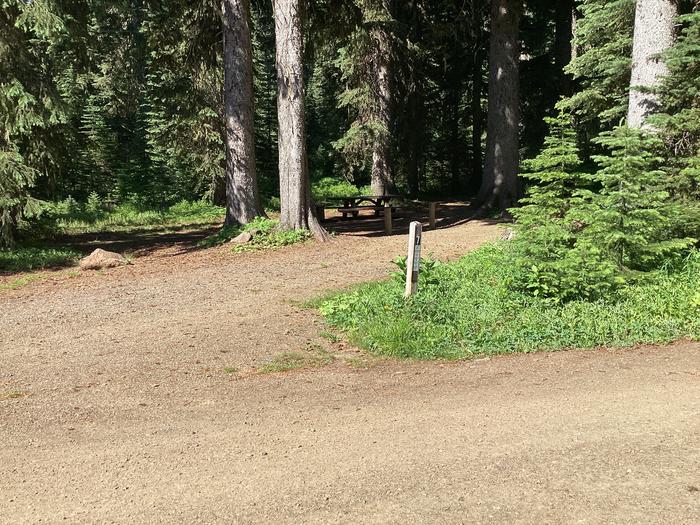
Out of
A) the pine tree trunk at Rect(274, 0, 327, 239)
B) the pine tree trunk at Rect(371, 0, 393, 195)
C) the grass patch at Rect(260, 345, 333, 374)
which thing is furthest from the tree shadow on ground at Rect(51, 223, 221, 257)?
the grass patch at Rect(260, 345, 333, 374)

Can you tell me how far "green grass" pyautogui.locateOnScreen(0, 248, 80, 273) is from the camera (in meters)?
11.8

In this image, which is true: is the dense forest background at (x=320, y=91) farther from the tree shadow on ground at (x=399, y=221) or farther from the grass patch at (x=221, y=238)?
the grass patch at (x=221, y=238)

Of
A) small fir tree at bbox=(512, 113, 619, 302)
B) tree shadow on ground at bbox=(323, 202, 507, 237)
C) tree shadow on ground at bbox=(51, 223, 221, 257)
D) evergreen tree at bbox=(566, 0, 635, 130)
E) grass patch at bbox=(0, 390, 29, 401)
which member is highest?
evergreen tree at bbox=(566, 0, 635, 130)

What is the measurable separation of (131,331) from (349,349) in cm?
288

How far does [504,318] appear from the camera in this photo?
6.91m

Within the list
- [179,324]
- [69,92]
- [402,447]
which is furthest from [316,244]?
[69,92]

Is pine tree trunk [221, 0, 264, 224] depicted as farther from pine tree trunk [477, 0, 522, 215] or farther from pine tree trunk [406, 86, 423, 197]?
pine tree trunk [406, 86, 423, 197]

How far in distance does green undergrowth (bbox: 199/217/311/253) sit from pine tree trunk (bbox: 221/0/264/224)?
0.67m

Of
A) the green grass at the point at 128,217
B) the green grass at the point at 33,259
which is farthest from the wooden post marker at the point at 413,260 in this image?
the green grass at the point at 128,217

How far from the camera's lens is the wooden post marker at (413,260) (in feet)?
24.5

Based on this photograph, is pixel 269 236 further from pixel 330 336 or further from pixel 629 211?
pixel 629 211

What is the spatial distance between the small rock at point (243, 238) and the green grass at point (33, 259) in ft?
11.5

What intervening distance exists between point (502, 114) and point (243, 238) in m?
9.07

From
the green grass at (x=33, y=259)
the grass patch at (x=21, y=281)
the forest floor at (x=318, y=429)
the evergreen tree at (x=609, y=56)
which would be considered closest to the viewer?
the forest floor at (x=318, y=429)
